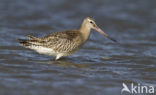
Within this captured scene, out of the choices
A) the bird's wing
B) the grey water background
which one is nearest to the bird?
the bird's wing

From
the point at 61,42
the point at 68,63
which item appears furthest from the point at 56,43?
the point at 68,63

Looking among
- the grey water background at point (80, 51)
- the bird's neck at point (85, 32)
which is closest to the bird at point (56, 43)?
the bird's neck at point (85, 32)

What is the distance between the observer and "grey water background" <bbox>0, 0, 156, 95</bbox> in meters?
8.19

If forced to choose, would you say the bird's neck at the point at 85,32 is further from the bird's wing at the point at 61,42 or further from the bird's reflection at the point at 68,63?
the bird's reflection at the point at 68,63

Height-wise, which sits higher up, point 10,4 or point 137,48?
point 10,4

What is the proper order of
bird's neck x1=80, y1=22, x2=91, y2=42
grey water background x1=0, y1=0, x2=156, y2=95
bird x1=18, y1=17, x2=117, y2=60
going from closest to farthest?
grey water background x1=0, y1=0, x2=156, y2=95, bird x1=18, y1=17, x2=117, y2=60, bird's neck x1=80, y1=22, x2=91, y2=42

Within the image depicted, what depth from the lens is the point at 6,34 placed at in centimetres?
1295

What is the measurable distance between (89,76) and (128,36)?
5.48 m

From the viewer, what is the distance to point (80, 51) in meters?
11.7

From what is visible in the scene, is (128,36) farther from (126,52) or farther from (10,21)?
(10,21)

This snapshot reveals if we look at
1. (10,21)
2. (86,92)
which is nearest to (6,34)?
(10,21)

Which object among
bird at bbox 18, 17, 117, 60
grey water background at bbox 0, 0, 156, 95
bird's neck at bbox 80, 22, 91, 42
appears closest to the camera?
grey water background at bbox 0, 0, 156, 95

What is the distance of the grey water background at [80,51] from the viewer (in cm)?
819

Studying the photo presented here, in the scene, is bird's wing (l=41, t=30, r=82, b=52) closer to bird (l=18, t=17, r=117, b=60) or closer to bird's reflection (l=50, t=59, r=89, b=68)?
bird (l=18, t=17, r=117, b=60)
